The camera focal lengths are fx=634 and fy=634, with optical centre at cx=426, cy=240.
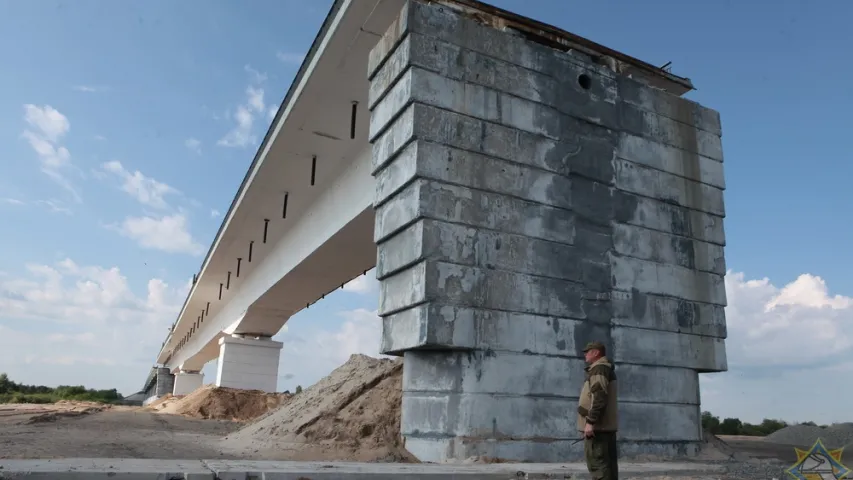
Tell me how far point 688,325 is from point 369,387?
5.04m

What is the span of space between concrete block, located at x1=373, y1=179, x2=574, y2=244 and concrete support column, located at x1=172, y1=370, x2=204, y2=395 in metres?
49.3

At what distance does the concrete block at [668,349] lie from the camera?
28.7 feet

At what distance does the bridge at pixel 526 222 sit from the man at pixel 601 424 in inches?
64.2

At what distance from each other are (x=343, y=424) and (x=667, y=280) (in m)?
5.23

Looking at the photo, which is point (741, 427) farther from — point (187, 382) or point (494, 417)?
point (187, 382)

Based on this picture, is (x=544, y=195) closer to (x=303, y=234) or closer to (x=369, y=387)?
(x=369, y=387)

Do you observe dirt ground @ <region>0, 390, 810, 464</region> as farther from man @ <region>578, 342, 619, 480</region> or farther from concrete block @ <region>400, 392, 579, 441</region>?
man @ <region>578, 342, 619, 480</region>

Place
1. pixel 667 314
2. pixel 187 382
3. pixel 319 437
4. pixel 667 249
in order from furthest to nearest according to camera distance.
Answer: pixel 187 382 → pixel 667 249 → pixel 667 314 → pixel 319 437

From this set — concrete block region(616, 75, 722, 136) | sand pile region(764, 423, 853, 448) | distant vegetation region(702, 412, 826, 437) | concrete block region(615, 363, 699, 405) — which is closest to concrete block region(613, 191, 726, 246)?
concrete block region(616, 75, 722, 136)

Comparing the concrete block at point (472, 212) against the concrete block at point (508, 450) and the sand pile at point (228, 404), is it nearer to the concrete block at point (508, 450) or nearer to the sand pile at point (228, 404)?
the concrete block at point (508, 450)

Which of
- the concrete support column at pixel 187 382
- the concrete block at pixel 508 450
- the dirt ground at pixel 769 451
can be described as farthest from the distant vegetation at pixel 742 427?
the concrete support column at pixel 187 382

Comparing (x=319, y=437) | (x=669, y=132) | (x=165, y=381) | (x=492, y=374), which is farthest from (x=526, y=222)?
(x=165, y=381)

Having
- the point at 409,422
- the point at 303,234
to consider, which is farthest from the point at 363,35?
the point at 303,234

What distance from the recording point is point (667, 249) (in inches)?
379
